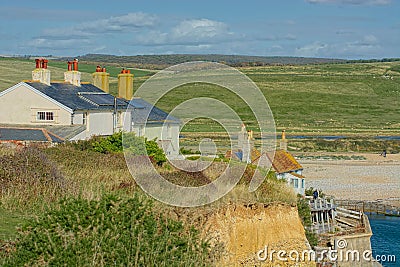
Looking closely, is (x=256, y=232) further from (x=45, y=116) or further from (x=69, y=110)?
(x=45, y=116)

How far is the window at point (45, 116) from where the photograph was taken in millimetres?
29594

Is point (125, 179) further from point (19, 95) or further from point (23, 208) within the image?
point (19, 95)

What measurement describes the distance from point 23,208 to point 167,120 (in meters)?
23.3

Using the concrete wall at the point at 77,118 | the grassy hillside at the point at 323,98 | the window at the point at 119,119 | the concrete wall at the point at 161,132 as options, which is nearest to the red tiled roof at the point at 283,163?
the concrete wall at the point at 161,132

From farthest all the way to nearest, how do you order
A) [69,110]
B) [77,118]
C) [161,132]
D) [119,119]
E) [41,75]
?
[161,132], [119,119], [41,75], [77,118], [69,110]

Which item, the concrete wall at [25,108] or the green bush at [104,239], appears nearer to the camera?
the green bush at [104,239]

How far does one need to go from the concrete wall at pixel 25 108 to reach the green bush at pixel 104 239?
1941 cm

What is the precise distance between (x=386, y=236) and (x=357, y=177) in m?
23.6

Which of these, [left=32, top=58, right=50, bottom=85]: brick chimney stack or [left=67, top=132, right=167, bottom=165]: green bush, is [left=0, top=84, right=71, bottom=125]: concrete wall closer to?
[left=32, top=58, right=50, bottom=85]: brick chimney stack

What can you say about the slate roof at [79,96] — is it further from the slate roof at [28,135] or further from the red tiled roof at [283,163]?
the red tiled roof at [283,163]

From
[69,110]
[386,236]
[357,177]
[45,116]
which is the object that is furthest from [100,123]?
[357,177]

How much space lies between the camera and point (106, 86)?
36219 millimetres

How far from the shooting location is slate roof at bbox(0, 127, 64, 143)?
25.7 meters

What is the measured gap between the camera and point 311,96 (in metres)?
155
